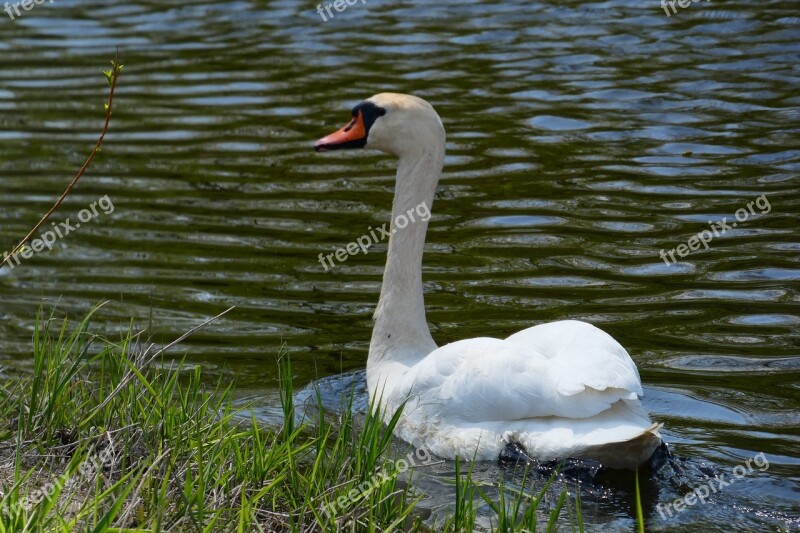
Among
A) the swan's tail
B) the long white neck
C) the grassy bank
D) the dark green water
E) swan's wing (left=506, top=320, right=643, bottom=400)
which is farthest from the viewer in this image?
the dark green water

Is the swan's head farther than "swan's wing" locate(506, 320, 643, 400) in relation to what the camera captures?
Yes

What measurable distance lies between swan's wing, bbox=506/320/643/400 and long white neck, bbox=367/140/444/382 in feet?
2.01

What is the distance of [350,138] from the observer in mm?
6875

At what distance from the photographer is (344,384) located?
6.89 metres

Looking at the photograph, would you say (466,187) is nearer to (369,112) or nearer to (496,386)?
(369,112)

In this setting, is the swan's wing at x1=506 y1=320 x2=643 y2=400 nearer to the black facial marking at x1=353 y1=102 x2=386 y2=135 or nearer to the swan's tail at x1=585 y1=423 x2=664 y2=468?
the swan's tail at x1=585 y1=423 x2=664 y2=468

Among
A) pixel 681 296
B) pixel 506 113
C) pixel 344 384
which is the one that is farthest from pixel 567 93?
pixel 344 384

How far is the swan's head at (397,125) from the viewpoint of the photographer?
661cm

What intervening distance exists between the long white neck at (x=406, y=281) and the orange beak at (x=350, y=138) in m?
0.28

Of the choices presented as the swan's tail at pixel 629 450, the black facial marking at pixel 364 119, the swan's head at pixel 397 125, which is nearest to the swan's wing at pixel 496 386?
the swan's tail at pixel 629 450

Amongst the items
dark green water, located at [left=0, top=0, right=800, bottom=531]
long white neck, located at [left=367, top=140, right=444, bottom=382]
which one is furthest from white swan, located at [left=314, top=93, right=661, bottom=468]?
dark green water, located at [left=0, top=0, right=800, bottom=531]

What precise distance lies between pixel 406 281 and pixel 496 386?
113 cm

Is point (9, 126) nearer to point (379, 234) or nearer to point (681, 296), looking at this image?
point (379, 234)

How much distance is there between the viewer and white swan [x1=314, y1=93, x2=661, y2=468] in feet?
17.5
